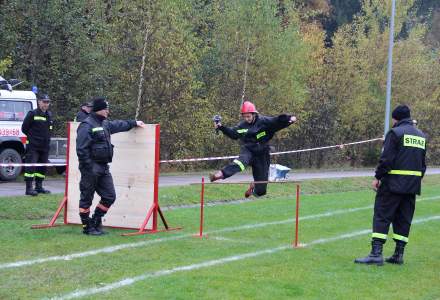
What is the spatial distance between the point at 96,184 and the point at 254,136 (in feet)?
9.25

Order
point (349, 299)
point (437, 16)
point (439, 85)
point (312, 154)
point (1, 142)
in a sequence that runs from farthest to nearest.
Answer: point (437, 16)
point (439, 85)
point (312, 154)
point (1, 142)
point (349, 299)

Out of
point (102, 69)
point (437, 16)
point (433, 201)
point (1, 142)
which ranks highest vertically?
point (437, 16)

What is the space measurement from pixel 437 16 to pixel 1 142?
56.3 meters

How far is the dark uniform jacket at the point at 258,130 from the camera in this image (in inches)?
459

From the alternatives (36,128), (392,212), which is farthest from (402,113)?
(36,128)

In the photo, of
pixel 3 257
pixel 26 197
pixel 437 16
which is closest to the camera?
pixel 3 257

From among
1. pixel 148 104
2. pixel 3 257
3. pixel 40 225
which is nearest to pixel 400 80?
pixel 148 104

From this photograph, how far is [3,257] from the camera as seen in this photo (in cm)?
919

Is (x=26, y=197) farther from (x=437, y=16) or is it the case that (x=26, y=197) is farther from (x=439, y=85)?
(x=437, y=16)

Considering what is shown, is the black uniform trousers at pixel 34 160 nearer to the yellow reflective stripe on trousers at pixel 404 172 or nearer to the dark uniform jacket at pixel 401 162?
the dark uniform jacket at pixel 401 162

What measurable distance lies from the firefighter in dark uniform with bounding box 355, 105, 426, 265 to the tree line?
13.5m

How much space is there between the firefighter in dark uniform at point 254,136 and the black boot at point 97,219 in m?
2.00

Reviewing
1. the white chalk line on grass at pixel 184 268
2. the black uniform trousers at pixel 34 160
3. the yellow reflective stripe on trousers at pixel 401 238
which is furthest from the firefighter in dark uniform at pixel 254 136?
the black uniform trousers at pixel 34 160

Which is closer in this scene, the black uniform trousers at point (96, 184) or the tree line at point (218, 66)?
the black uniform trousers at point (96, 184)
